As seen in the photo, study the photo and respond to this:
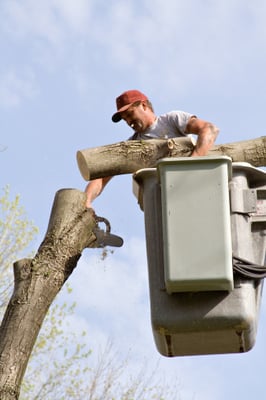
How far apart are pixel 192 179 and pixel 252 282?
490mm

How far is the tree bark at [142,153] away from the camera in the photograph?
5.09 meters

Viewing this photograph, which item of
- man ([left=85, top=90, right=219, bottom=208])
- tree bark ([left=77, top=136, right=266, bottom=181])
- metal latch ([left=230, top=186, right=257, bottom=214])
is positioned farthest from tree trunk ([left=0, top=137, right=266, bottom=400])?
metal latch ([left=230, top=186, right=257, bottom=214])

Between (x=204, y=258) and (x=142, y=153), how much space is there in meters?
1.30

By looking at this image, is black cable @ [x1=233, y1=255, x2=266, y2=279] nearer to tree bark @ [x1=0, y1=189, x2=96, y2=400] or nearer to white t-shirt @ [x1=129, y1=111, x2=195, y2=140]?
tree bark @ [x1=0, y1=189, x2=96, y2=400]

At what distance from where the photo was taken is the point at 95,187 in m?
5.38

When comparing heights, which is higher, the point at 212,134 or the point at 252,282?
the point at 212,134

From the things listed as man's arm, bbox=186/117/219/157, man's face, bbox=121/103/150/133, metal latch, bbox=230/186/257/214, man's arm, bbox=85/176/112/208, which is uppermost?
man's face, bbox=121/103/150/133

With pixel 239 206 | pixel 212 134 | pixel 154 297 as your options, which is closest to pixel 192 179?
pixel 239 206

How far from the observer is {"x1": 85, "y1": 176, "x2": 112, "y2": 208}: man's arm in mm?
5336

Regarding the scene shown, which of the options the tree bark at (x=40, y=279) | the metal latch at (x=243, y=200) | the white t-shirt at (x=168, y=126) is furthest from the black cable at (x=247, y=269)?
the white t-shirt at (x=168, y=126)

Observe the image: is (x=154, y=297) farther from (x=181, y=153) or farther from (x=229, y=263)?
(x=181, y=153)

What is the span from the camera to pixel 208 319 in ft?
13.0

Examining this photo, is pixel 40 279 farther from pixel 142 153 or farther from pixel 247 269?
pixel 247 269

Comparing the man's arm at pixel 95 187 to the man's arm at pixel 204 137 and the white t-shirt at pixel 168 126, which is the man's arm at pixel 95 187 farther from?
the man's arm at pixel 204 137
